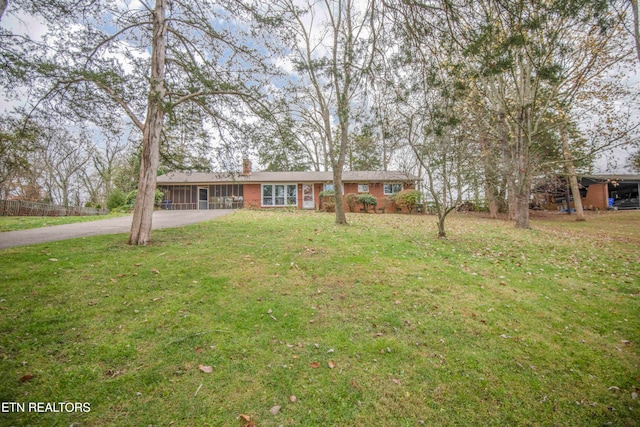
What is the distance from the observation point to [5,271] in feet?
15.2

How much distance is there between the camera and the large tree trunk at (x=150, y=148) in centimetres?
684

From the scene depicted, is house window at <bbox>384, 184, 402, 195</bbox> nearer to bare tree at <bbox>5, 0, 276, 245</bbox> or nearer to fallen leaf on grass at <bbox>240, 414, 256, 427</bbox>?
bare tree at <bbox>5, 0, 276, 245</bbox>

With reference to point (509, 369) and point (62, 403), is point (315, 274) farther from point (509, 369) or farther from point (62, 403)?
point (62, 403)

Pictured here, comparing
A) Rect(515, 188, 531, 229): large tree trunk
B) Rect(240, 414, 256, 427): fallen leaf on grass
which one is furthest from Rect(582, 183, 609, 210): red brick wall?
Rect(240, 414, 256, 427): fallen leaf on grass

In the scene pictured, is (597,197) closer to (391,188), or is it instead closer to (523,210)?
(391,188)

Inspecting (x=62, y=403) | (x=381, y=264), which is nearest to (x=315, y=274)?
(x=381, y=264)

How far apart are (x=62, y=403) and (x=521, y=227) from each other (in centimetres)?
1586

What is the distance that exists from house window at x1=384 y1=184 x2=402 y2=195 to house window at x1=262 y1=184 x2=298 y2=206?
26.5ft

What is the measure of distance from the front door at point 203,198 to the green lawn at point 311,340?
18.4 meters

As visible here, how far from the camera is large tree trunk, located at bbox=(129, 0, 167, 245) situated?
22.4 ft

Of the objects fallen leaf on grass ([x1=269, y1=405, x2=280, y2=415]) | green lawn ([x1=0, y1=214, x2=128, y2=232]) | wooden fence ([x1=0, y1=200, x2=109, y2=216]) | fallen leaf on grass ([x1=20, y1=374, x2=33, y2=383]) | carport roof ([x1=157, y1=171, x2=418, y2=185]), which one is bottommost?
fallen leaf on grass ([x1=269, y1=405, x2=280, y2=415])

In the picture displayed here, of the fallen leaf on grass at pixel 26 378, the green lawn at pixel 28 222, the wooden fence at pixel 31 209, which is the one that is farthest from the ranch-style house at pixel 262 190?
the fallen leaf on grass at pixel 26 378

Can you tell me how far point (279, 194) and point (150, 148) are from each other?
1708cm

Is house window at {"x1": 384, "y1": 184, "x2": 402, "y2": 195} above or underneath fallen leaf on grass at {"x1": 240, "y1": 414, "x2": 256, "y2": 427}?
above
